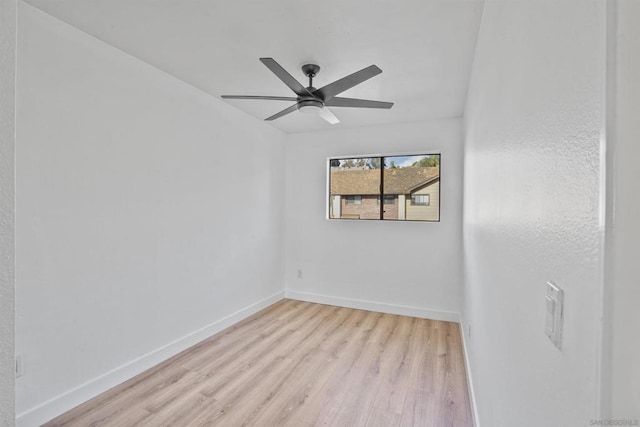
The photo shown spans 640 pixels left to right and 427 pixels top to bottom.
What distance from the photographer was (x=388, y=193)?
3.96 metres

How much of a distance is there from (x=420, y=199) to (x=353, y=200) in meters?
0.91

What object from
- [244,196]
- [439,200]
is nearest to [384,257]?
[439,200]

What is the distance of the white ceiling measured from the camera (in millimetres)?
1745

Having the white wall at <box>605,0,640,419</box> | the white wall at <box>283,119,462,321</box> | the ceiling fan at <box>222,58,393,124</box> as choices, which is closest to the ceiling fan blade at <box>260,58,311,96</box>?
the ceiling fan at <box>222,58,393,124</box>

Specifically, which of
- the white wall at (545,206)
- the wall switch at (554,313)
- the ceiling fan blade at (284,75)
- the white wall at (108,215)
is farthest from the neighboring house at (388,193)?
the wall switch at (554,313)

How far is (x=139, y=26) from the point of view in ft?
6.37

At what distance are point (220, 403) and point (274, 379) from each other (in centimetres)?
44

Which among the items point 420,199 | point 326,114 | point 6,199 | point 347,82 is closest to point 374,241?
point 420,199

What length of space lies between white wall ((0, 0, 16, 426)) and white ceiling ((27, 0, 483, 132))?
1335 millimetres

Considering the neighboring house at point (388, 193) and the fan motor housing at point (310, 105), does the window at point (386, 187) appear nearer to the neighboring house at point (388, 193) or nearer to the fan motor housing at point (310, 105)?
the neighboring house at point (388, 193)

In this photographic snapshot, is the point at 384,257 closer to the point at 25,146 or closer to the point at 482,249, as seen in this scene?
the point at 482,249

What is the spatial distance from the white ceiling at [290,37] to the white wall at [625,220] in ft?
5.42

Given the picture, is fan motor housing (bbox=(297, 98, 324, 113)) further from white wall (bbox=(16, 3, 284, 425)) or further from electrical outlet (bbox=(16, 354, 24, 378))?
electrical outlet (bbox=(16, 354, 24, 378))

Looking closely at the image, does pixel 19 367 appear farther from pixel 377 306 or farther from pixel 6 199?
pixel 377 306
